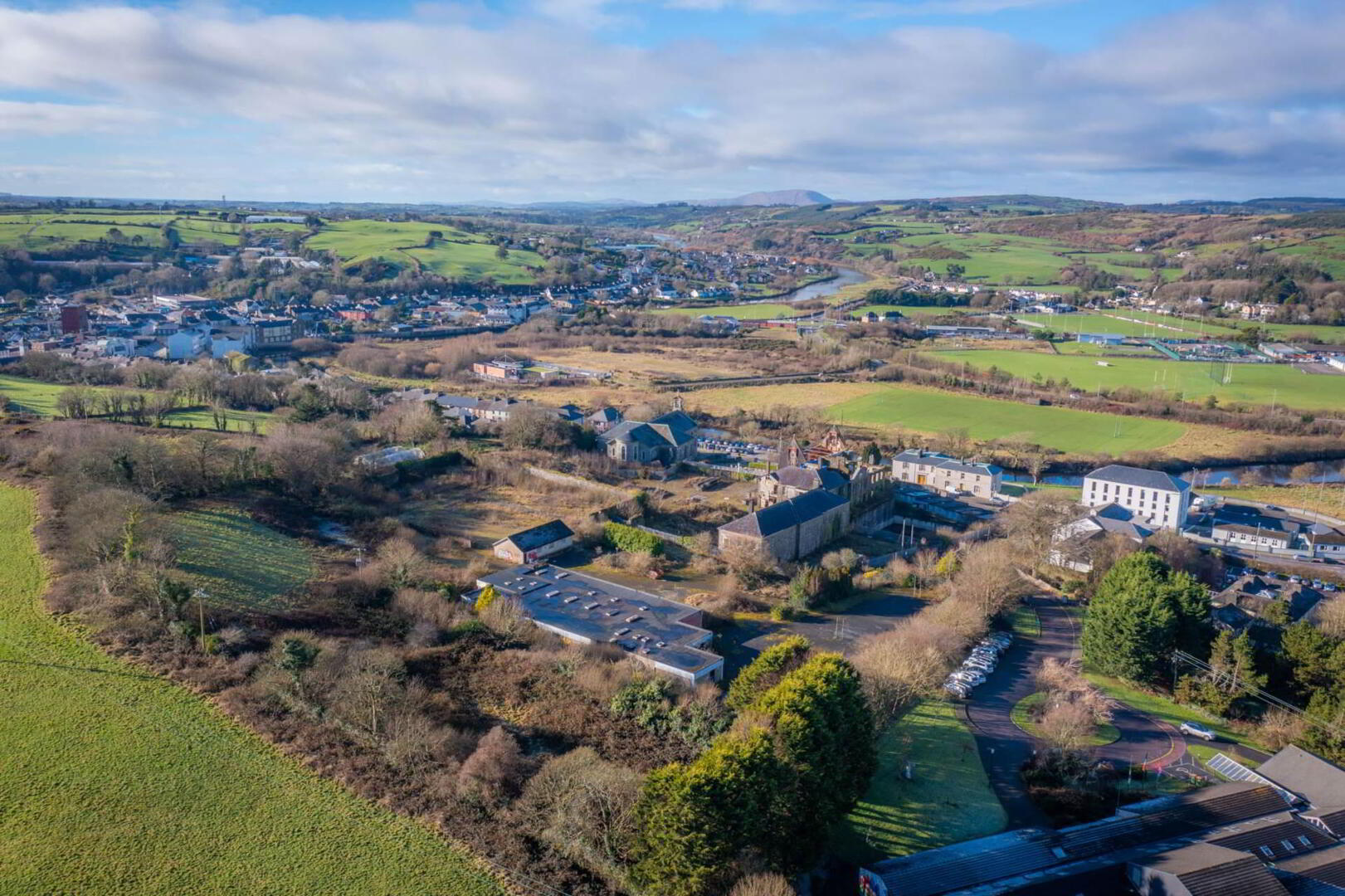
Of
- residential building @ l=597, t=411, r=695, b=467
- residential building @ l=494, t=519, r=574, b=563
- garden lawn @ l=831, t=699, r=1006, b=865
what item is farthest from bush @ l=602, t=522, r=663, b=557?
garden lawn @ l=831, t=699, r=1006, b=865

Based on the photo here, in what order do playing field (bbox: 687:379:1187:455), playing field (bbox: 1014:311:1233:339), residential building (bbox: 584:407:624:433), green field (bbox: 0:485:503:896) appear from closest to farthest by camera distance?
green field (bbox: 0:485:503:896) → residential building (bbox: 584:407:624:433) → playing field (bbox: 687:379:1187:455) → playing field (bbox: 1014:311:1233:339)

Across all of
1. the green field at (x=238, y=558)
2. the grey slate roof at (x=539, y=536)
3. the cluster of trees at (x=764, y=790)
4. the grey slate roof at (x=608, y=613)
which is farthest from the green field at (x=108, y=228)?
the cluster of trees at (x=764, y=790)

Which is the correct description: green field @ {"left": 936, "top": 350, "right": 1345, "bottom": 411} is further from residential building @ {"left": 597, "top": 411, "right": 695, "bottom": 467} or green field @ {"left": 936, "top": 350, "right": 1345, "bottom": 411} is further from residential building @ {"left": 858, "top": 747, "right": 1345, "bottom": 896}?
residential building @ {"left": 858, "top": 747, "right": 1345, "bottom": 896}

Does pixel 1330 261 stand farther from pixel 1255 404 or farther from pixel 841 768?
pixel 841 768

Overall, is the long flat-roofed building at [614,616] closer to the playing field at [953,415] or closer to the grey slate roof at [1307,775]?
the grey slate roof at [1307,775]

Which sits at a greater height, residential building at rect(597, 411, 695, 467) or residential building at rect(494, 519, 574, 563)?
residential building at rect(597, 411, 695, 467)

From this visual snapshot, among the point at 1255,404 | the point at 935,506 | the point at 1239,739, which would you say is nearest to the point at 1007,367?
the point at 1255,404

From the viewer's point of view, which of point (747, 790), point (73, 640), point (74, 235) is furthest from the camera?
point (74, 235)

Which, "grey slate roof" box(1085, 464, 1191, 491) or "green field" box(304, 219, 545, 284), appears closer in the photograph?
"grey slate roof" box(1085, 464, 1191, 491)
